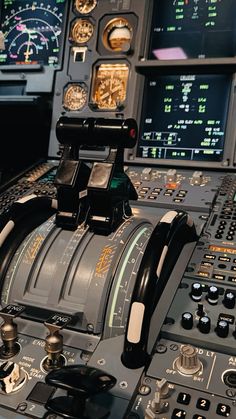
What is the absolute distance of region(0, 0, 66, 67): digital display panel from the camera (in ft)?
9.45

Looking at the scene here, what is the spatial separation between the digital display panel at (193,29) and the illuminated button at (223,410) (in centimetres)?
207

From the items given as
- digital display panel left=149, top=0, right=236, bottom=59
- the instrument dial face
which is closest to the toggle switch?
the instrument dial face

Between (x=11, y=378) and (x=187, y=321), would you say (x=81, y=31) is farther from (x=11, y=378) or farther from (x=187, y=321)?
(x=11, y=378)

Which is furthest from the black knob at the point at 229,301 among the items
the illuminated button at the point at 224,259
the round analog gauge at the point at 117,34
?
the round analog gauge at the point at 117,34

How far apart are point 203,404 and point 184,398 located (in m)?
0.05

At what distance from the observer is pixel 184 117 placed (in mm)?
2498

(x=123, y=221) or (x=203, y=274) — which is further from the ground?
(x=123, y=221)

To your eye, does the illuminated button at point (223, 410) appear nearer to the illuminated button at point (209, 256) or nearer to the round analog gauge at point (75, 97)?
the illuminated button at point (209, 256)

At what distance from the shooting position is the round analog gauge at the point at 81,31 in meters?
2.77

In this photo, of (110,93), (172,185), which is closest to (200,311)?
(172,185)

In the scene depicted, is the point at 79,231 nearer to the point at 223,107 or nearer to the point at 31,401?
the point at 31,401

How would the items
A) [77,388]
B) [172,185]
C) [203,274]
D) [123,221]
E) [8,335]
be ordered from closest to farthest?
1. [77,388]
2. [8,335]
3. [203,274]
4. [123,221]
5. [172,185]

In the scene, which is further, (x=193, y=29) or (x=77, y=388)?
(x=193, y=29)

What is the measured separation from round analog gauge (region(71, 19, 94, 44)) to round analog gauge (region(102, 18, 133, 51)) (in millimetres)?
119
